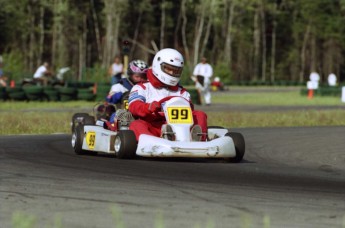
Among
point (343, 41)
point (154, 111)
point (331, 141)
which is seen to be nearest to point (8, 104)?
point (331, 141)

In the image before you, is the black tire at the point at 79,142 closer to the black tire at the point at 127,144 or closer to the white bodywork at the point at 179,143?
the white bodywork at the point at 179,143

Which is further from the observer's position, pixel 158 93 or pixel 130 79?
pixel 130 79

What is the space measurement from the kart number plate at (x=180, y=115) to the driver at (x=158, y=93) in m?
0.22

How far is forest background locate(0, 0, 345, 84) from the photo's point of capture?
76.4m

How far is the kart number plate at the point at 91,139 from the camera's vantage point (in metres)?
11.7

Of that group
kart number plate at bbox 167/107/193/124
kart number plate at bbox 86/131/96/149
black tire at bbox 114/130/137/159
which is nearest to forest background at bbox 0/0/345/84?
kart number plate at bbox 86/131/96/149

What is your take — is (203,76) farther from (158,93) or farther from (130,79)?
(158,93)

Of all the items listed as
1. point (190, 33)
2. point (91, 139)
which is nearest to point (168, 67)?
point (91, 139)

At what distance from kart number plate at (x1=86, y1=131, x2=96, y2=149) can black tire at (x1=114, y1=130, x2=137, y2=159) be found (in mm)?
848

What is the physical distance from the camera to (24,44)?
263ft

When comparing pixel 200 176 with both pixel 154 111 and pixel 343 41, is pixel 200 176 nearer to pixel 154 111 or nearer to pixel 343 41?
pixel 154 111

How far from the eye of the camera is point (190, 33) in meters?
90.8

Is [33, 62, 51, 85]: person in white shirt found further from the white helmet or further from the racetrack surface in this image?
the white helmet

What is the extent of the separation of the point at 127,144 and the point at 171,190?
303 cm
